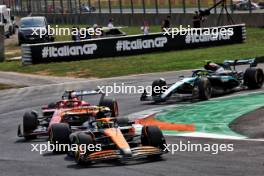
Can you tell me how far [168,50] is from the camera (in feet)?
123

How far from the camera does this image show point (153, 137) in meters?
13.1

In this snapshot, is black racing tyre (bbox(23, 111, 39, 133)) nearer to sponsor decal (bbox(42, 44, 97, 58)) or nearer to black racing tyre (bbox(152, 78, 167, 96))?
black racing tyre (bbox(152, 78, 167, 96))

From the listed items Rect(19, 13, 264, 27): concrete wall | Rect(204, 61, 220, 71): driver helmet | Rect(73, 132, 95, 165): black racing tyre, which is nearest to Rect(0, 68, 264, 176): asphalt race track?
Rect(73, 132, 95, 165): black racing tyre

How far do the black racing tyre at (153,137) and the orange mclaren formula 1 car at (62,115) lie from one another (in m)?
1.77

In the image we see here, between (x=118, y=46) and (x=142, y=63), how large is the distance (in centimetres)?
296

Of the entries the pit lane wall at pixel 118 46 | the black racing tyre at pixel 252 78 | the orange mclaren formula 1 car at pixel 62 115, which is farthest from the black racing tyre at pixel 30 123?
the pit lane wall at pixel 118 46

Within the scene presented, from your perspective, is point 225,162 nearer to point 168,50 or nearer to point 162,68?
point 162,68

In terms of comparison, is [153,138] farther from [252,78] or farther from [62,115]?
[252,78]

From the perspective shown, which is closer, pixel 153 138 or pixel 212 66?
pixel 153 138

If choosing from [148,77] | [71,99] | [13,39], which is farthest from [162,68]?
[13,39]

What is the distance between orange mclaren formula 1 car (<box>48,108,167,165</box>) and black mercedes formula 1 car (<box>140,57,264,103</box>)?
642 cm

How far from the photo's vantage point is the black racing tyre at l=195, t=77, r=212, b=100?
812 inches

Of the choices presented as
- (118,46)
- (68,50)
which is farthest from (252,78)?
(118,46)

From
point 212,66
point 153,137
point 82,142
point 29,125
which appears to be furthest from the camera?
point 212,66
